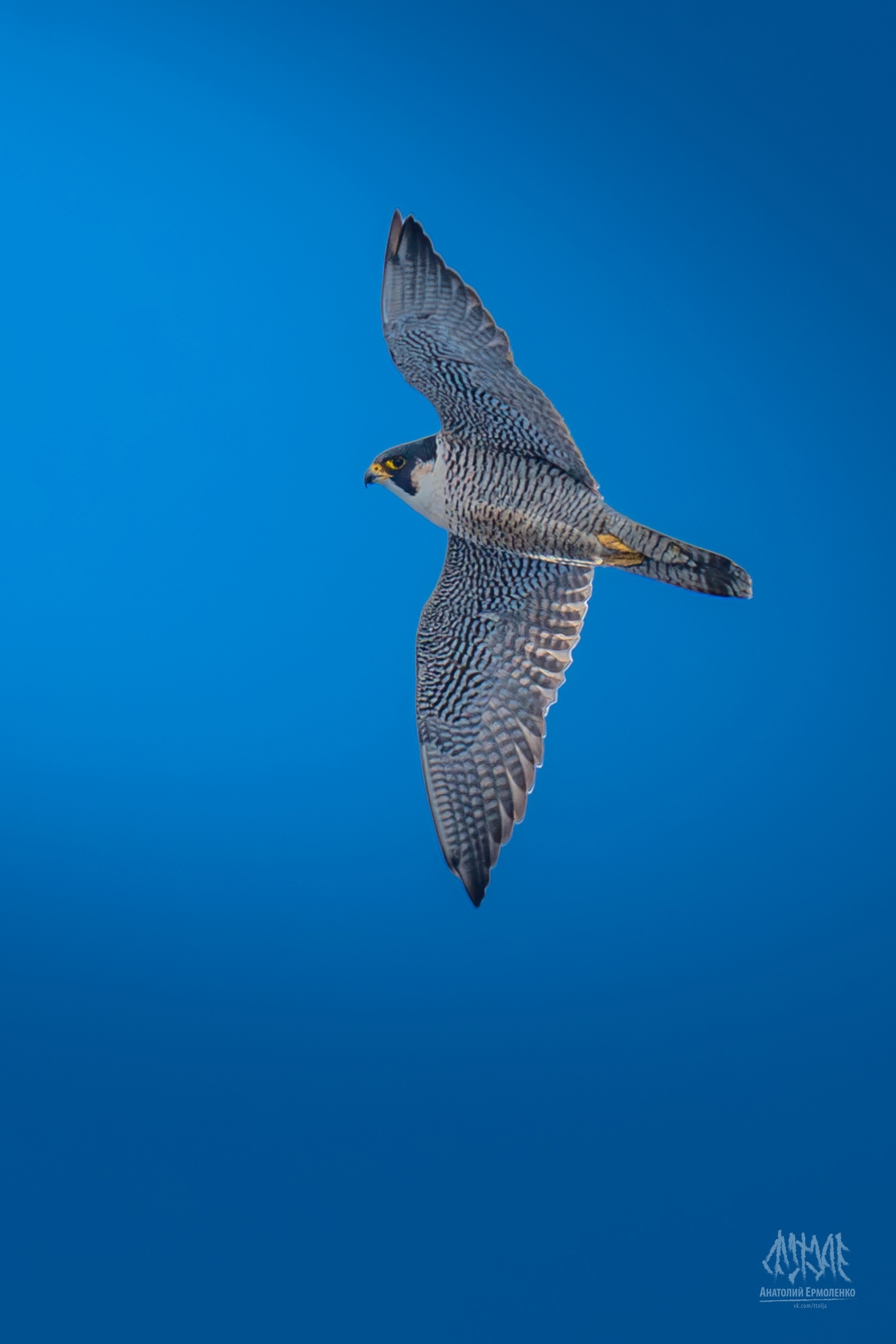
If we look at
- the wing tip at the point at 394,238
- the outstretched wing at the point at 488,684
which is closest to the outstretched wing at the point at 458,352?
the wing tip at the point at 394,238

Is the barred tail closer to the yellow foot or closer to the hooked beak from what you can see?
the yellow foot

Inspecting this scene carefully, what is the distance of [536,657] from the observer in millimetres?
3348

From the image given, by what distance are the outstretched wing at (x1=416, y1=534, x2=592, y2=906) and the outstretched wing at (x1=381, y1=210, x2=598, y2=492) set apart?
348 mm

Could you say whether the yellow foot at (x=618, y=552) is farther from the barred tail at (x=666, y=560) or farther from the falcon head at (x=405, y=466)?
the falcon head at (x=405, y=466)

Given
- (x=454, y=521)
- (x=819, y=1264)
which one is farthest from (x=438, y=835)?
(x=819, y=1264)

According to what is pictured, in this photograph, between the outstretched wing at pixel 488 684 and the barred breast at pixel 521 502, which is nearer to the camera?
the barred breast at pixel 521 502

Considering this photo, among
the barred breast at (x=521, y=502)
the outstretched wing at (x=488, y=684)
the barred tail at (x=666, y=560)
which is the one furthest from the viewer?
the outstretched wing at (x=488, y=684)

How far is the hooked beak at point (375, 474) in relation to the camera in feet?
10.4

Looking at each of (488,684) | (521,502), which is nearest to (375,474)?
(521,502)

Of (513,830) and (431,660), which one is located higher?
(431,660)

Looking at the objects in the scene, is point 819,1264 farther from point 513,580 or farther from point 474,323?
point 474,323

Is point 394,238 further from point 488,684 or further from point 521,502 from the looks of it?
point 488,684

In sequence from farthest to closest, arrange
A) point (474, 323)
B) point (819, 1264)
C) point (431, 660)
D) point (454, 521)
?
point (819, 1264)
point (431, 660)
point (454, 521)
point (474, 323)

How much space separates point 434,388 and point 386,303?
0.65ft
